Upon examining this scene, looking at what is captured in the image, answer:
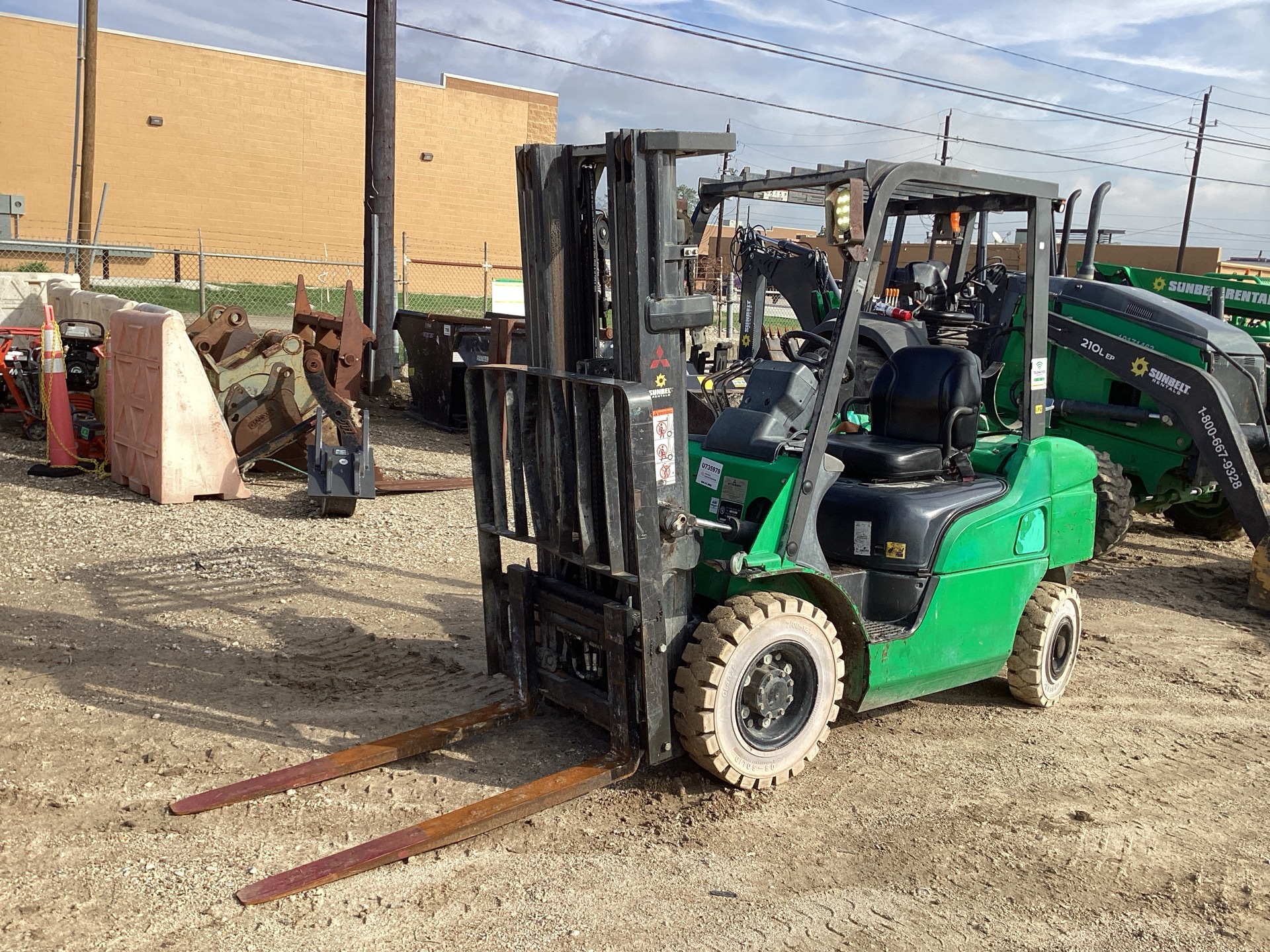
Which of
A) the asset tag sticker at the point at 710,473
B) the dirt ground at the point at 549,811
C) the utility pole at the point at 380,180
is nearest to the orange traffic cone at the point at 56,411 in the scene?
the dirt ground at the point at 549,811

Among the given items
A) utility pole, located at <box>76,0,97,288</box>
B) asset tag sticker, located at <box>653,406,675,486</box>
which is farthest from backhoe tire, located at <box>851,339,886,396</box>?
utility pole, located at <box>76,0,97,288</box>

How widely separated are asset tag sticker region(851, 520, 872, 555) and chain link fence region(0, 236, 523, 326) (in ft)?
54.6

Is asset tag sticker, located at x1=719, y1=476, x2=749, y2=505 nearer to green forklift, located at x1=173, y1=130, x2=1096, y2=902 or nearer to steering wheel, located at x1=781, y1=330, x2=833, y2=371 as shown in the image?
green forklift, located at x1=173, y1=130, x2=1096, y2=902

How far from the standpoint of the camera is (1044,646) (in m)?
5.59

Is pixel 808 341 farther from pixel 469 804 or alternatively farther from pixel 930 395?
pixel 469 804

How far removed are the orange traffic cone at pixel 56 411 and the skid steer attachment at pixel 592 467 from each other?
6.81 metres

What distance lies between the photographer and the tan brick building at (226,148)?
106ft

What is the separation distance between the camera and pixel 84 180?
20828 mm

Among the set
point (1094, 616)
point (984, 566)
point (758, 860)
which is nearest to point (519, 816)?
point (758, 860)

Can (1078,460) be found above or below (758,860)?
above

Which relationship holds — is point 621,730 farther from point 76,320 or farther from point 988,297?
point 76,320

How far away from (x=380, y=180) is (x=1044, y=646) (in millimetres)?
11222

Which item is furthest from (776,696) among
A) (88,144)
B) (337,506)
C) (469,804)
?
(88,144)

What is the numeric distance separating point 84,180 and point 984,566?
20568 mm
